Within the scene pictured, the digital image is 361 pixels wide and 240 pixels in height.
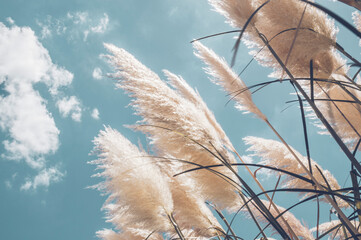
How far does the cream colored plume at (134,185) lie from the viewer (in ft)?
6.44

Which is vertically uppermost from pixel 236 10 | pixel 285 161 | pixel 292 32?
pixel 236 10

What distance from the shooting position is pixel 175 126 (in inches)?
70.1

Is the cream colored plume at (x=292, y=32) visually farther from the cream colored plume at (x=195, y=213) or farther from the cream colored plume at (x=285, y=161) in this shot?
the cream colored plume at (x=195, y=213)

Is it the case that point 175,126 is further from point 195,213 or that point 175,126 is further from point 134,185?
point 195,213

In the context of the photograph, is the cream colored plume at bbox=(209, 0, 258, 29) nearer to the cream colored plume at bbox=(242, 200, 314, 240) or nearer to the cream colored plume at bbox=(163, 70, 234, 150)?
the cream colored plume at bbox=(163, 70, 234, 150)

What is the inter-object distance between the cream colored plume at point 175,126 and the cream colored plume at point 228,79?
0.34 meters

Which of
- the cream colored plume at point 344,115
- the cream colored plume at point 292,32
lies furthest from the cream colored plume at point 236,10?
the cream colored plume at point 344,115

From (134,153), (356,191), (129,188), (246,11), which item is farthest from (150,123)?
(356,191)

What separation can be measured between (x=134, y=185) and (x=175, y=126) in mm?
508

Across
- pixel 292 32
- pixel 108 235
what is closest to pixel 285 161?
pixel 292 32

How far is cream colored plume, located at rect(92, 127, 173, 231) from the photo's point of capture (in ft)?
6.44

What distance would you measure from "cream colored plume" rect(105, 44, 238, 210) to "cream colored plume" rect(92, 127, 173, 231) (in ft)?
0.63

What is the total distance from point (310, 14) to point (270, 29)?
217mm

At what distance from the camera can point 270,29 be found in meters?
1.68
